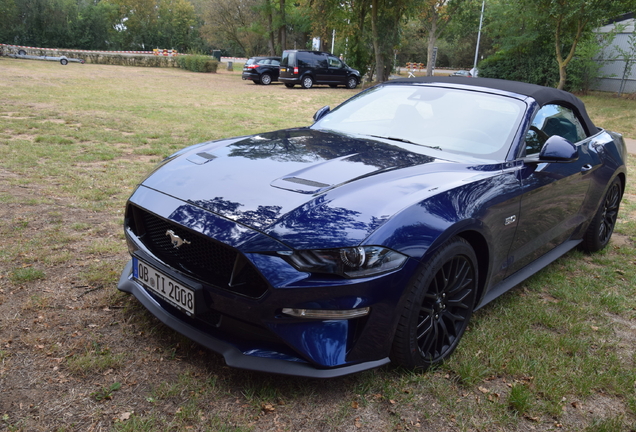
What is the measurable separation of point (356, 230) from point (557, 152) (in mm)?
1619

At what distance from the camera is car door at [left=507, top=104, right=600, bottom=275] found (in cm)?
314

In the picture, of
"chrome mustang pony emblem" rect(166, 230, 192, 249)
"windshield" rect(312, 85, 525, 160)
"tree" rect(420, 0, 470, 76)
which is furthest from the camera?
"tree" rect(420, 0, 470, 76)

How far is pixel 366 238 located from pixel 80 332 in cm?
173

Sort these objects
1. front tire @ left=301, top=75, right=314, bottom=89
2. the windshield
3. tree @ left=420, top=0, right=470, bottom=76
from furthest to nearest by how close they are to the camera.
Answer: tree @ left=420, top=0, right=470, bottom=76 < front tire @ left=301, top=75, right=314, bottom=89 < the windshield

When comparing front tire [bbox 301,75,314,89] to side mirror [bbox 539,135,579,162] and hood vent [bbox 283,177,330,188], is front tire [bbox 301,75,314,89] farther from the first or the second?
hood vent [bbox 283,177,330,188]

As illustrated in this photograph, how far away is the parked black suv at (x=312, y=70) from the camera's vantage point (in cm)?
2361

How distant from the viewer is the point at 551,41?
877 inches

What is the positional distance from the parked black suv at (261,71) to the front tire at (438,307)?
24.5 m

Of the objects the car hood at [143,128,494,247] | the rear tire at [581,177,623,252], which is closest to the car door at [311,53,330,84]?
the rear tire at [581,177,623,252]

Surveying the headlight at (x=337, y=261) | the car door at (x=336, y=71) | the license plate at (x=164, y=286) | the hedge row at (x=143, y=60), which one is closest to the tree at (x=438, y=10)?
the car door at (x=336, y=71)

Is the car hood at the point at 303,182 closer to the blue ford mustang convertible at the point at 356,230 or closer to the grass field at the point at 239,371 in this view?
the blue ford mustang convertible at the point at 356,230

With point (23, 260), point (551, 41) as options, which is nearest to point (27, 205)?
point (23, 260)

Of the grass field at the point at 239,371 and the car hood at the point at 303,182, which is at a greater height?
the car hood at the point at 303,182

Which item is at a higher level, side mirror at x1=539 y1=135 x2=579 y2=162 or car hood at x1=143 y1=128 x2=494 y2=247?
side mirror at x1=539 y1=135 x2=579 y2=162
